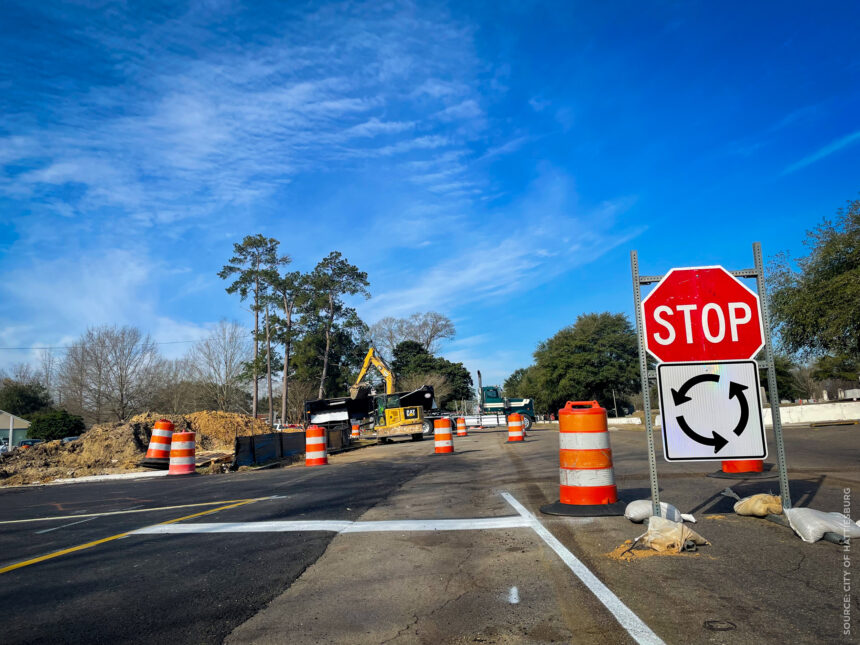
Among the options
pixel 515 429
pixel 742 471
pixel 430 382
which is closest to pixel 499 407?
pixel 430 382

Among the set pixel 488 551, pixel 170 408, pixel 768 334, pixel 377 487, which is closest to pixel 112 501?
pixel 377 487

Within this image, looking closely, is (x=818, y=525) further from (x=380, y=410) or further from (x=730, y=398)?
(x=380, y=410)

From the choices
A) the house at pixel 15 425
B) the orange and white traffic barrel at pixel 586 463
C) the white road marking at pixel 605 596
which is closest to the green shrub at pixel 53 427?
the house at pixel 15 425

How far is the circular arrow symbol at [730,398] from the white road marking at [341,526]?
193 centimetres

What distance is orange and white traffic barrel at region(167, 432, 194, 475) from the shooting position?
14719 millimetres

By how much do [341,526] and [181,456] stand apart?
1005 centimetres

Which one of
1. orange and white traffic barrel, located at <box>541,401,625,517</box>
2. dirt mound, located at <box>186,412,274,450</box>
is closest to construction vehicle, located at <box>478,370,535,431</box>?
dirt mound, located at <box>186,412,274,450</box>

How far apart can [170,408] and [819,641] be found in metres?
58.9

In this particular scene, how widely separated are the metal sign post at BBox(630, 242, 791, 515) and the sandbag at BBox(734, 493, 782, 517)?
0.22 metres

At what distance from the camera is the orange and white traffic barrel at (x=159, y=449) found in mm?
16078

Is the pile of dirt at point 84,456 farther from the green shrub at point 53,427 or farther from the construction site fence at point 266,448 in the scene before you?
the green shrub at point 53,427

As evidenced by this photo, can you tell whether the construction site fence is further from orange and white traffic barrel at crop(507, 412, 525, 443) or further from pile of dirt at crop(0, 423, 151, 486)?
orange and white traffic barrel at crop(507, 412, 525, 443)

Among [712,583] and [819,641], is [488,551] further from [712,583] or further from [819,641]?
[819,641]

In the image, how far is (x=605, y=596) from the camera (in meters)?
3.72
